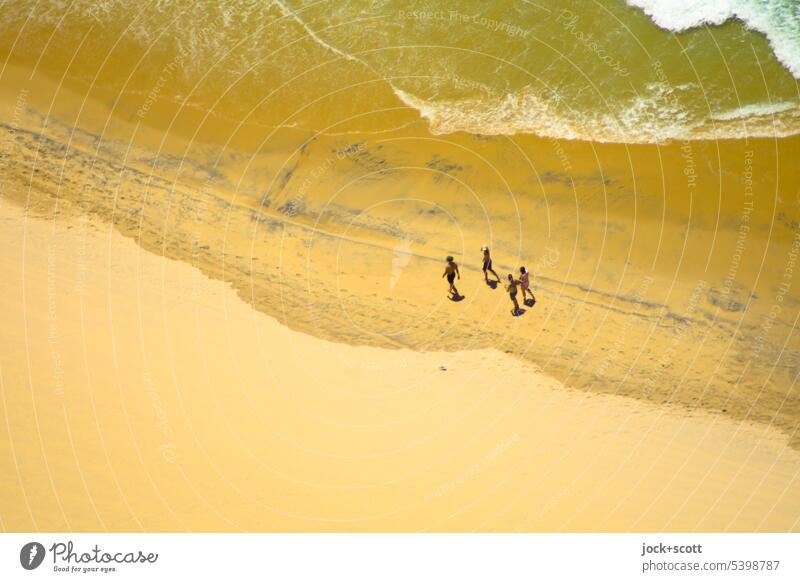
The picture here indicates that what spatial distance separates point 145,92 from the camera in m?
23.6

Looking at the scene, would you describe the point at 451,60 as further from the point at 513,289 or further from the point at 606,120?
the point at 513,289

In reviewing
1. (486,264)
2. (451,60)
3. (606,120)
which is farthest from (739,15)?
(486,264)

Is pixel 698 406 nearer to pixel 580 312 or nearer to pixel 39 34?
pixel 580 312

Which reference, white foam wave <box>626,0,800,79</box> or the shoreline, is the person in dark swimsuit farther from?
white foam wave <box>626,0,800,79</box>

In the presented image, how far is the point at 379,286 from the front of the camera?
797 inches

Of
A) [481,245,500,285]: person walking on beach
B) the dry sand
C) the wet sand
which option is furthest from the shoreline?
the wet sand

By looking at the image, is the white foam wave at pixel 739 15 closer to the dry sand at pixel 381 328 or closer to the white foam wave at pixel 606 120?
the white foam wave at pixel 606 120

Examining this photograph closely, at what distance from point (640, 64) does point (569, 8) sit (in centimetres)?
234

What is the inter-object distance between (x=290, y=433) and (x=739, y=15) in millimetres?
16809

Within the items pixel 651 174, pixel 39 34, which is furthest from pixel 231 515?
pixel 39 34

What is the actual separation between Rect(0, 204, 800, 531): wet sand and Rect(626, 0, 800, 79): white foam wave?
11.5 metres

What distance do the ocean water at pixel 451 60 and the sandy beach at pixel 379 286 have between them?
0.10 m

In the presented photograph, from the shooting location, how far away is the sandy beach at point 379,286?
53.1 feet

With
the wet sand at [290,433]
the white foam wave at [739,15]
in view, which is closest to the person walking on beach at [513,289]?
the wet sand at [290,433]
